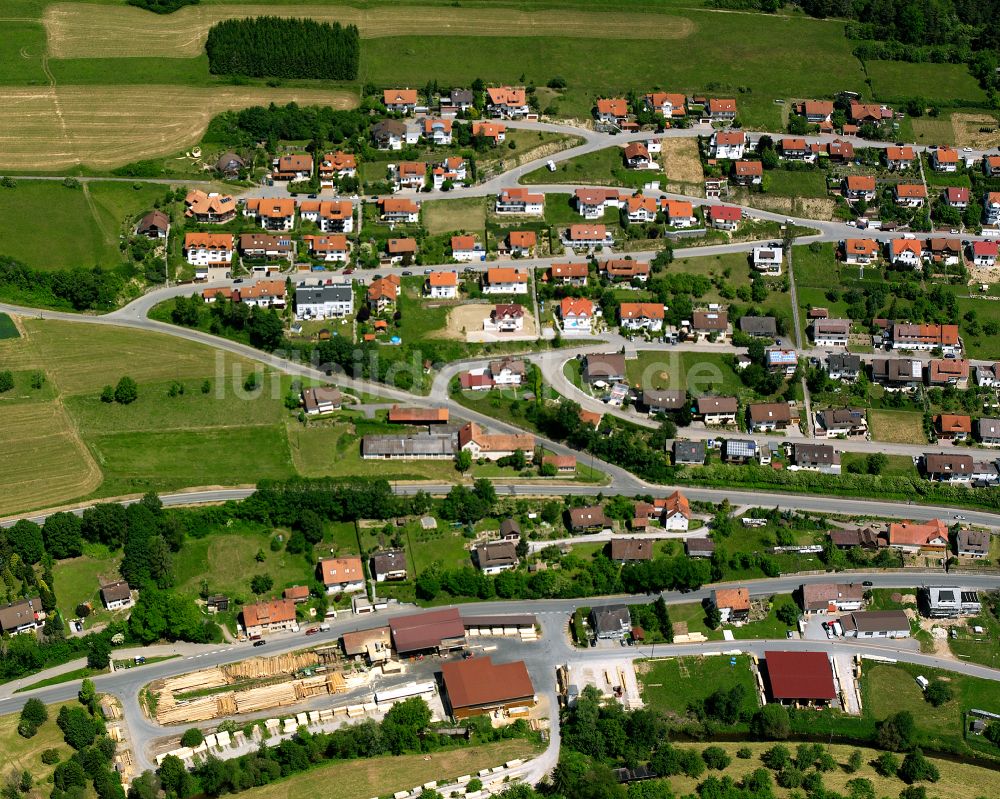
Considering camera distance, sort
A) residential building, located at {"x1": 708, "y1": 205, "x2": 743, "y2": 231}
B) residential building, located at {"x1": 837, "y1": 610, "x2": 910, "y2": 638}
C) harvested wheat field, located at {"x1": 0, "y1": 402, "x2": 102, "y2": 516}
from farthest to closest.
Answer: residential building, located at {"x1": 708, "y1": 205, "x2": 743, "y2": 231}
harvested wheat field, located at {"x1": 0, "y1": 402, "x2": 102, "y2": 516}
residential building, located at {"x1": 837, "y1": 610, "x2": 910, "y2": 638}

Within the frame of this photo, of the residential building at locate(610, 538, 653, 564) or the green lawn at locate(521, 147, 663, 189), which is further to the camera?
the green lawn at locate(521, 147, 663, 189)

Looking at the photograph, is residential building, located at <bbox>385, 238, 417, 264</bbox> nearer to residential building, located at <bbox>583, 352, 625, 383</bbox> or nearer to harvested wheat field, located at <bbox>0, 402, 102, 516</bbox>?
residential building, located at <bbox>583, 352, 625, 383</bbox>

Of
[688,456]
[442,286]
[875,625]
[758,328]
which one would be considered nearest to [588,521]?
[688,456]

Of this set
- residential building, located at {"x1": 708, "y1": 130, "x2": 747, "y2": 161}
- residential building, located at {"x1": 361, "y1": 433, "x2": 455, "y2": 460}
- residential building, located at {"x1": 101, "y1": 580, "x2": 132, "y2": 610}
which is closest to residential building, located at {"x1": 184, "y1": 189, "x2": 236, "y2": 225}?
residential building, located at {"x1": 361, "y1": 433, "x2": 455, "y2": 460}

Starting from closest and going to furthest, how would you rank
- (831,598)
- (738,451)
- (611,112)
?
(831,598) < (738,451) < (611,112)

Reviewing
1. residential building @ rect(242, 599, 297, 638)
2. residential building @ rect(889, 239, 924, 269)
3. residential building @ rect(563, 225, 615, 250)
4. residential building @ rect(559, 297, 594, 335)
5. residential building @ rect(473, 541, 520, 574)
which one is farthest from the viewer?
residential building @ rect(563, 225, 615, 250)

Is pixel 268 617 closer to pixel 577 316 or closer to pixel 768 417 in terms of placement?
pixel 577 316
